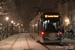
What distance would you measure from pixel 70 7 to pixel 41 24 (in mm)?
28066

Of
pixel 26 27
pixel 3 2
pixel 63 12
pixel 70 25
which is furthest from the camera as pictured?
pixel 26 27

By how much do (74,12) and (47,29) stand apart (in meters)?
24.7

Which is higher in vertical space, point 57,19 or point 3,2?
point 3,2

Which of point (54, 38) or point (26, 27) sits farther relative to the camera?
point (26, 27)

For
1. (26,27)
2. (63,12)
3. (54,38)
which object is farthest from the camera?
(26,27)

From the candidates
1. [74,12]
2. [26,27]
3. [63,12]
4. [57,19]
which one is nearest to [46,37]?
[57,19]

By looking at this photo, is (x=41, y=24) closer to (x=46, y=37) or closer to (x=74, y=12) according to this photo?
(x=46, y=37)

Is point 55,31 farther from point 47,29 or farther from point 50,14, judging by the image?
point 50,14

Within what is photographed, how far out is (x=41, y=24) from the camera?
14180 mm

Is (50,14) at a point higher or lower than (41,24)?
higher

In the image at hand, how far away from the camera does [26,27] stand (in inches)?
3487

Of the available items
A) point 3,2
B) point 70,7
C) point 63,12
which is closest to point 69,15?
point 70,7

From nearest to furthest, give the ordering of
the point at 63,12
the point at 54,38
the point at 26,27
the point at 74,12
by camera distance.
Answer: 1. the point at 54,38
2. the point at 74,12
3. the point at 63,12
4. the point at 26,27

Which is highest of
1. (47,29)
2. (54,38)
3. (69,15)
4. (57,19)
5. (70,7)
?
(70,7)
